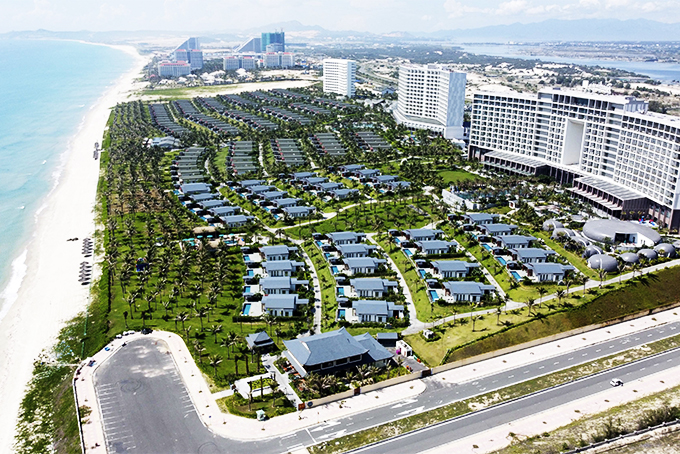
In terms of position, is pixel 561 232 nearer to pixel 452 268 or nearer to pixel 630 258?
pixel 630 258

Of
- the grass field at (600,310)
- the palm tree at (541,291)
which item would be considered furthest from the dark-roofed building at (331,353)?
the palm tree at (541,291)

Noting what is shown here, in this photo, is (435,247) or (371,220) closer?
(435,247)

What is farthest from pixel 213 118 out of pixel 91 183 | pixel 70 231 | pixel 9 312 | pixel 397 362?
pixel 397 362

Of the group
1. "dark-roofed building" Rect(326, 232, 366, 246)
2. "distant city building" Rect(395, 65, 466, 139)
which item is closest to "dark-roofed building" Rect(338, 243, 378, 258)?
"dark-roofed building" Rect(326, 232, 366, 246)

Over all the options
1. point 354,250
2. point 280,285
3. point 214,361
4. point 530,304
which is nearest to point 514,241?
point 530,304

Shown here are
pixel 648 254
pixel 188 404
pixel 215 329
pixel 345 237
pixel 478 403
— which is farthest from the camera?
pixel 345 237

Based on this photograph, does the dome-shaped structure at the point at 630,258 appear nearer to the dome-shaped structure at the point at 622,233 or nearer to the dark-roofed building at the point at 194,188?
the dome-shaped structure at the point at 622,233

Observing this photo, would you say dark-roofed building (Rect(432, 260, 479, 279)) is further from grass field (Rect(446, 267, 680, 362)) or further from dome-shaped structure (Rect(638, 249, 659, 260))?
dome-shaped structure (Rect(638, 249, 659, 260))
